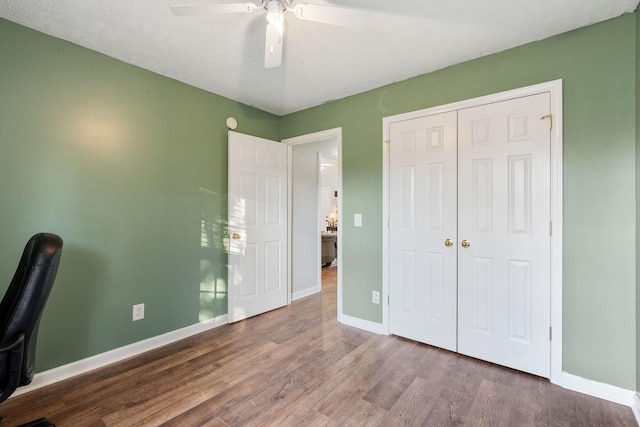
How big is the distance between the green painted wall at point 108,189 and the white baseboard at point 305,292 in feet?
3.51

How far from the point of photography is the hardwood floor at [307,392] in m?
1.67

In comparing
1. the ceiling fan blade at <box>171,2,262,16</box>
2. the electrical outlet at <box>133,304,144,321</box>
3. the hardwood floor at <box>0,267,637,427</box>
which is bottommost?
the hardwood floor at <box>0,267,637,427</box>

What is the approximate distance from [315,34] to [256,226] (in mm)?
1993

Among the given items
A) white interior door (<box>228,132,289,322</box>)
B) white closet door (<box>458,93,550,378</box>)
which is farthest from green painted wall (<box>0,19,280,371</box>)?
white closet door (<box>458,93,550,378</box>)

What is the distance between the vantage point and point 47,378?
1995 millimetres

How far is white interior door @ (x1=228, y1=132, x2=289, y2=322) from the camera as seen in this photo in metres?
3.07

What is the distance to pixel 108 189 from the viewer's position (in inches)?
89.9

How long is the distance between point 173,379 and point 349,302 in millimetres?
1694

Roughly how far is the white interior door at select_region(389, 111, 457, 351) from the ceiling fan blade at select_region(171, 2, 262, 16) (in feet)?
5.48

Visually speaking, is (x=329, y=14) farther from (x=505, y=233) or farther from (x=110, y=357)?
(x=110, y=357)

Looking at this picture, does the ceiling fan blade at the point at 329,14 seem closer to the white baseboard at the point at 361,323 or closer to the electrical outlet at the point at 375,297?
the electrical outlet at the point at 375,297

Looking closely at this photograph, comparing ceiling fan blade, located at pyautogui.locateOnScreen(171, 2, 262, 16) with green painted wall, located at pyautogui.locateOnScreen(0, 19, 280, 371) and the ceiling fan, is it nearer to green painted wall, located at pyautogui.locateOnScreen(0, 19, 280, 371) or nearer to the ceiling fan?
the ceiling fan

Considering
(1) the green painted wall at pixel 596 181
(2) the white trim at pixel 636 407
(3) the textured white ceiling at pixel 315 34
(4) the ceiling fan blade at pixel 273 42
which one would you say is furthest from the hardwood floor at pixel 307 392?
(3) the textured white ceiling at pixel 315 34

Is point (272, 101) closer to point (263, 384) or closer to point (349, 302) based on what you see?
point (349, 302)
